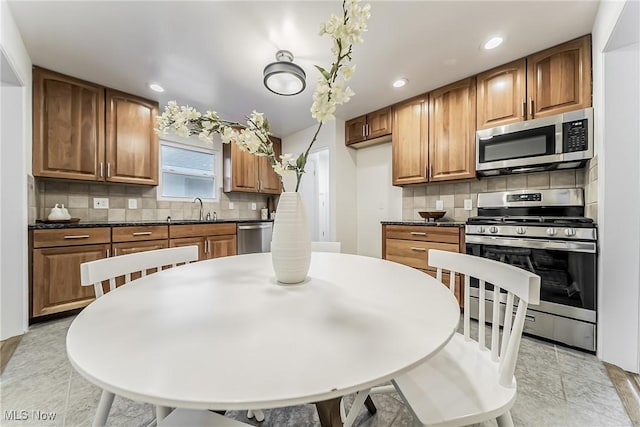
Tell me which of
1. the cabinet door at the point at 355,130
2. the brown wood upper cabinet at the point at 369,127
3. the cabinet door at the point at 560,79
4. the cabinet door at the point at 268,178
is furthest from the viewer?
the cabinet door at the point at 268,178

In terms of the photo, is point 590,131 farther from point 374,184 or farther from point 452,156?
point 374,184

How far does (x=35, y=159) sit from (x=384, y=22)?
3.16 m

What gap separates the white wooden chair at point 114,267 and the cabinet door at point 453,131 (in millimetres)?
2500

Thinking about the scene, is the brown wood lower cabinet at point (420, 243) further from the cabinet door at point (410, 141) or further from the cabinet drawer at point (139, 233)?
the cabinet drawer at point (139, 233)

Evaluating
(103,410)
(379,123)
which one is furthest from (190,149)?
(103,410)

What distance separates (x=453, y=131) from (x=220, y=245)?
297cm

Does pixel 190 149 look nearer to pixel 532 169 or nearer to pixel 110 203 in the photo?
pixel 110 203

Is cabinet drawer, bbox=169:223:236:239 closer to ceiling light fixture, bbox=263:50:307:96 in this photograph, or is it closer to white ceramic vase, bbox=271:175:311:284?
ceiling light fixture, bbox=263:50:307:96

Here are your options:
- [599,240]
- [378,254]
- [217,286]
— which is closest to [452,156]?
[599,240]

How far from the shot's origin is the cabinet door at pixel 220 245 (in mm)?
3079

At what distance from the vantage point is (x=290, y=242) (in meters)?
0.88

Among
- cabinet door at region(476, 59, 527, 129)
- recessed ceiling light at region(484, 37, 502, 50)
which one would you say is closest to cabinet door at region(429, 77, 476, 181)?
cabinet door at region(476, 59, 527, 129)

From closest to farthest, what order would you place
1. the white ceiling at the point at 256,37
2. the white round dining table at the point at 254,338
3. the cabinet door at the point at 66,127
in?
1. the white round dining table at the point at 254,338
2. the white ceiling at the point at 256,37
3. the cabinet door at the point at 66,127

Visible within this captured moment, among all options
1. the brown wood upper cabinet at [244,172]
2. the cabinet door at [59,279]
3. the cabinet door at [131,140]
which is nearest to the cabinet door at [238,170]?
the brown wood upper cabinet at [244,172]
